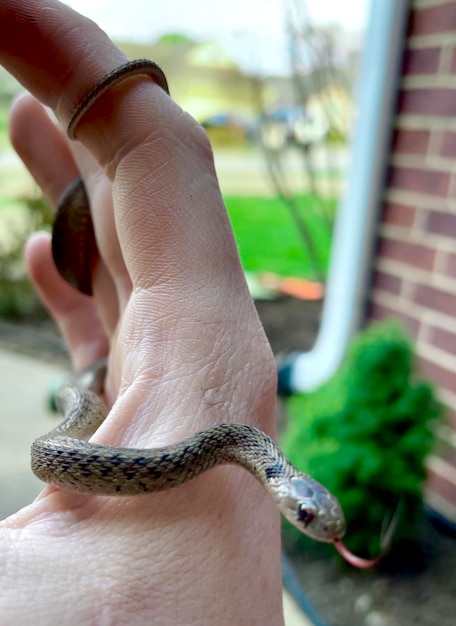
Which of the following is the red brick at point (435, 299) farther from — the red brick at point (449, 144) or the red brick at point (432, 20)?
the red brick at point (432, 20)

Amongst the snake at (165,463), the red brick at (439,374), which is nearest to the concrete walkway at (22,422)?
the snake at (165,463)

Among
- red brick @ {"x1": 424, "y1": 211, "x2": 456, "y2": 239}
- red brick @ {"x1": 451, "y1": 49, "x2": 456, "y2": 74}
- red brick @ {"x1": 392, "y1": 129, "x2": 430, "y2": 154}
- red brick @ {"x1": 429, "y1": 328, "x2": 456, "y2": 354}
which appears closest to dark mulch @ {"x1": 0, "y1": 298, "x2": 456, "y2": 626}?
red brick @ {"x1": 429, "y1": 328, "x2": 456, "y2": 354}

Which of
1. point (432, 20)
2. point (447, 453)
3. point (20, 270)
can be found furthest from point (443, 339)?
point (20, 270)

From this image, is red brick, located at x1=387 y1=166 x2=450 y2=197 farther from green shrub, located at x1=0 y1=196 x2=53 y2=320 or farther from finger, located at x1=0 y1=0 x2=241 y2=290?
green shrub, located at x1=0 y1=196 x2=53 y2=320

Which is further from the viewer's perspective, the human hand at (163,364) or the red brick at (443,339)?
the red brick at (443,339)

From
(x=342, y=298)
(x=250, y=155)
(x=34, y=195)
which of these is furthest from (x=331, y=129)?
(x=34, y=195)
